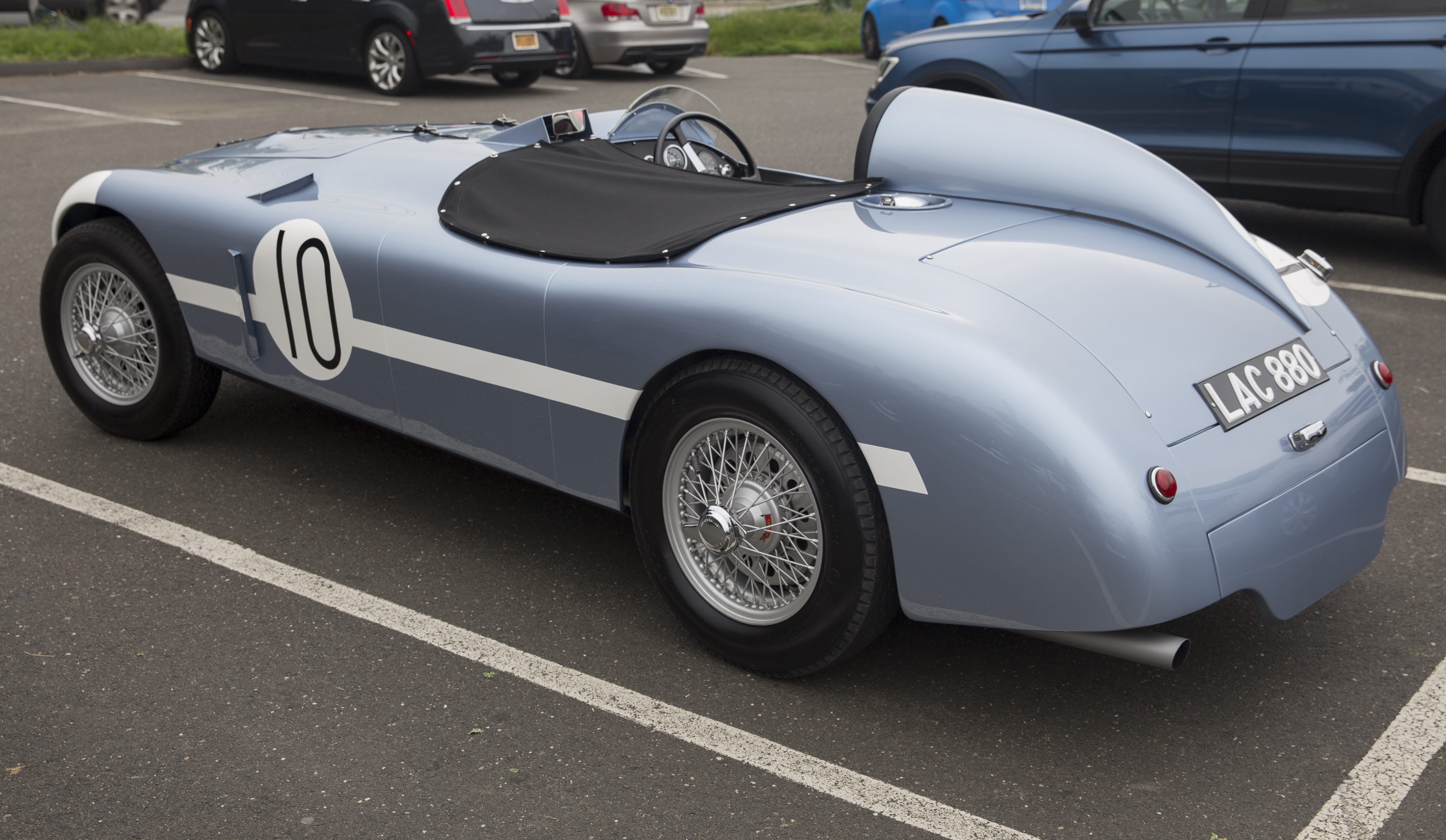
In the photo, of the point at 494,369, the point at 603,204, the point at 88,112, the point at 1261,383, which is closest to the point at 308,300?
the point at 494,369

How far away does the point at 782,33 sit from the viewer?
19.2m

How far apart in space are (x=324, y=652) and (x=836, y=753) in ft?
4.29

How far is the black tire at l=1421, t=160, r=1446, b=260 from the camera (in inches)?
249

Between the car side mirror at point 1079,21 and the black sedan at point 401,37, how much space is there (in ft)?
22.4

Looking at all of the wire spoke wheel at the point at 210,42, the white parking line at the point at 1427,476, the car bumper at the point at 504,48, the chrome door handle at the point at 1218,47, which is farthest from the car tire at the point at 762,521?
the wire spoke wheel at the point at 210,42

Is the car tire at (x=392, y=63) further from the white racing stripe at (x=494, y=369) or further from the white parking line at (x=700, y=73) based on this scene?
the white racing stripe at (x=494, y=369)

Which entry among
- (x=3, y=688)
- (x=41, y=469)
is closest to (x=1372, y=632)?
(x=3, y=688)

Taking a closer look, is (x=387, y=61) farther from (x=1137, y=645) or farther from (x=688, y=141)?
(x=1137, y=645)

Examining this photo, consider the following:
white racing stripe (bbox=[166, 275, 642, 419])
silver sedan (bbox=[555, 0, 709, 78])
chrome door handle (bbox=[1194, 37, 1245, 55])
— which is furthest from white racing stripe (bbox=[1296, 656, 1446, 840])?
silver sedan (bbox=[555, 0, 709, 78])

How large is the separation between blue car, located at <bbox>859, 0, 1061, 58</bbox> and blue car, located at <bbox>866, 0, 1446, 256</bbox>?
20.7ft

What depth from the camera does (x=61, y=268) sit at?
4324 mm

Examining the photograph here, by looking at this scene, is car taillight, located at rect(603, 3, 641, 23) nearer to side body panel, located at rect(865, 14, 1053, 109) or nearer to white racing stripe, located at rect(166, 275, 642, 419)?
side body panel, located at rect(865, 14, 1053, 109)

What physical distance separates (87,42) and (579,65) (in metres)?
5.82

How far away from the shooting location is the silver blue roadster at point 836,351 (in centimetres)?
255
